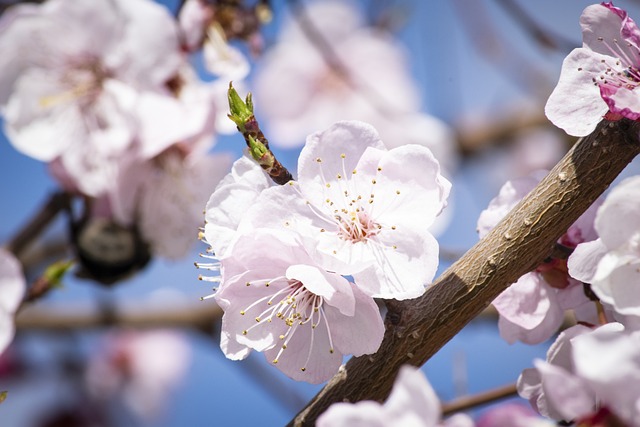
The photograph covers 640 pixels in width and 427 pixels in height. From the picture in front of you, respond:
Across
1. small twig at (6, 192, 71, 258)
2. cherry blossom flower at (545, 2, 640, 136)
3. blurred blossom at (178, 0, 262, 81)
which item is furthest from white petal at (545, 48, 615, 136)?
small twig at (6, 192, 71, 258)

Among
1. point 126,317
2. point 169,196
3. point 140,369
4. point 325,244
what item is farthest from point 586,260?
point 140,369

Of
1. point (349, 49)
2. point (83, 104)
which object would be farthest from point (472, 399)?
point (349, 49)

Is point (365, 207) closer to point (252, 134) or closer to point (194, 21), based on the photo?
point (252, 134)

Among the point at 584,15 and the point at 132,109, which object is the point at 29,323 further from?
the point at 584,15

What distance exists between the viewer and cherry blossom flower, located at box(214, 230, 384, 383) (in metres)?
0.77

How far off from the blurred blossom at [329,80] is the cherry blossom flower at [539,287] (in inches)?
80.9

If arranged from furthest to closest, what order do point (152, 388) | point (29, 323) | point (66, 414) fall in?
point (152, 388) → point (66, 414) → point (29, 323)

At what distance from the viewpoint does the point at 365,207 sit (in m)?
0.86

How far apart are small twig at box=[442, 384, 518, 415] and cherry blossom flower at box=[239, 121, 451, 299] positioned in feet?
1.09

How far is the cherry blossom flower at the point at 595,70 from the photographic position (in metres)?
0.81

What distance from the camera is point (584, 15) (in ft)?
2.77

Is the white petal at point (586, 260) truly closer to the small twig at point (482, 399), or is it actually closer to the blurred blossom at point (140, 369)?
the small twig at point (482, 399)

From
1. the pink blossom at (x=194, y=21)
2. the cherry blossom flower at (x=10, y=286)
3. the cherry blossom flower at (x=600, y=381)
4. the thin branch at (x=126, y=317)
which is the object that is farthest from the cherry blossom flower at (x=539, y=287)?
the thin branch at (x=126, y=317)

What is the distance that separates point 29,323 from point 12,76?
0.77 m
